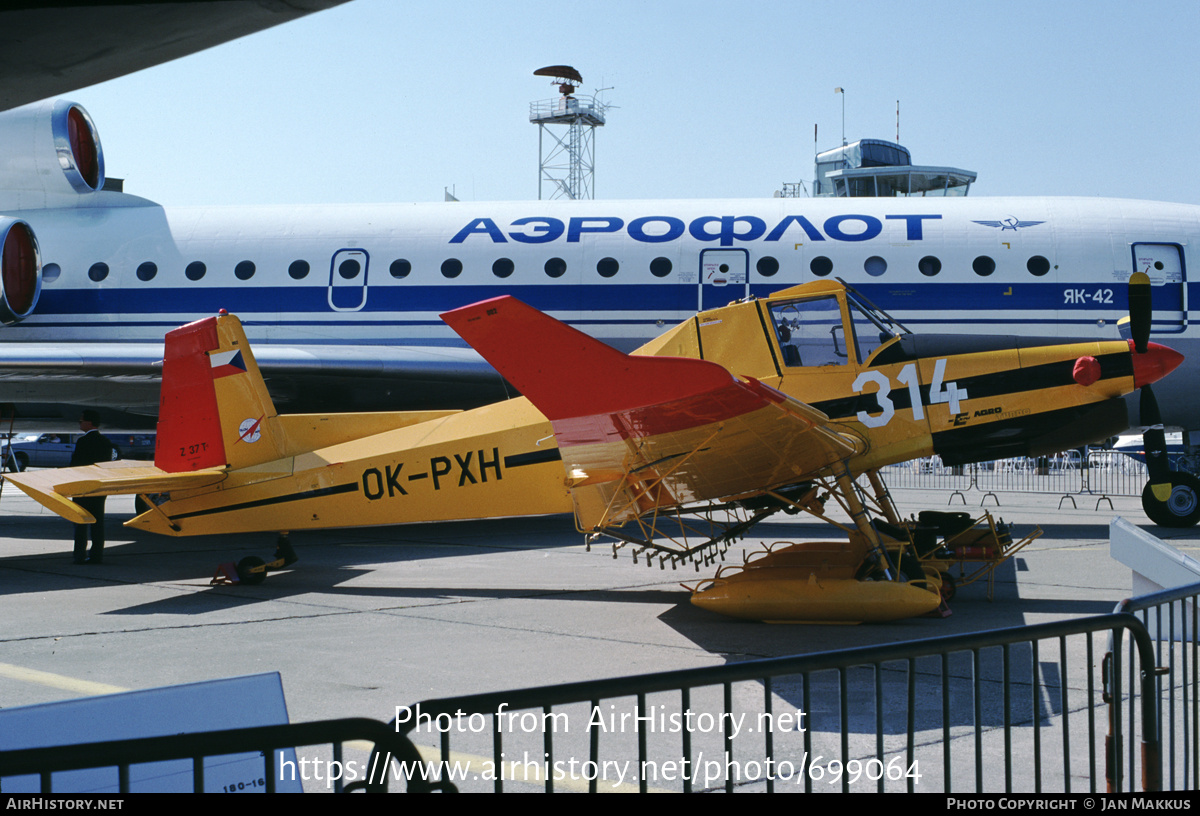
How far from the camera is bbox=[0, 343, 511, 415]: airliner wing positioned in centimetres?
1273

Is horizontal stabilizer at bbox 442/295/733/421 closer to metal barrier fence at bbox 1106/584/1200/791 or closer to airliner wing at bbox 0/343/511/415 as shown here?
metal barrier fence at bbox 1106/584/1200/791

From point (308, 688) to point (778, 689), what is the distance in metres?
2.83

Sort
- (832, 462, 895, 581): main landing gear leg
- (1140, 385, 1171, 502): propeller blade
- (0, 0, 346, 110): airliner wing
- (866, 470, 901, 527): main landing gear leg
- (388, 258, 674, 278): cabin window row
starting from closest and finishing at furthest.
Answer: (0, 0, 346, 110): airliner wing → (832, 462, 895, 581): main landing gear leg → (866, 470, 901, 527): main landing gear leg → (1140, 385, 1171, 502): propeller blade → (388, 258, 674, 278): cabin window row

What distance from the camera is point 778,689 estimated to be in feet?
19.3

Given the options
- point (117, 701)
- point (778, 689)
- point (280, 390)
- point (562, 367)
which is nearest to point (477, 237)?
point (280, 390)

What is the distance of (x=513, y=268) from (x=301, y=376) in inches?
133

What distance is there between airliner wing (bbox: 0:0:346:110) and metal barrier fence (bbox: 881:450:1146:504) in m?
23.8

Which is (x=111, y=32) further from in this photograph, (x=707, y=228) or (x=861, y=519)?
(x=707, y=228)

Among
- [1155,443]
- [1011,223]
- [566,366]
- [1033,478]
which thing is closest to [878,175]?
[1033,478]

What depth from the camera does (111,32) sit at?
2379 mm

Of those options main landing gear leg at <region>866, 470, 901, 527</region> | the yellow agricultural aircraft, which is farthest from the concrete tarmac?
main landing gear leg at <region>866, 470, 901, 527</region>

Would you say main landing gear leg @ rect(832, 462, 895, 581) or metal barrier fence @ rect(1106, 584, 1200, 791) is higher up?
main landing gear leg @ rect(832, 462, 895, 581)

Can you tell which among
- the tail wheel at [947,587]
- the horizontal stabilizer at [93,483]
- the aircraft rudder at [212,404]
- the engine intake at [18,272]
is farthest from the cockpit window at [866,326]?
the engine intake at [18,272]
